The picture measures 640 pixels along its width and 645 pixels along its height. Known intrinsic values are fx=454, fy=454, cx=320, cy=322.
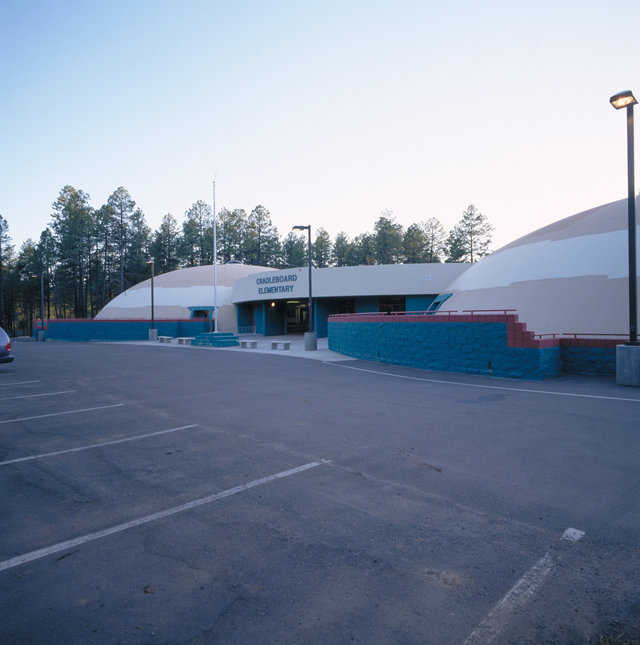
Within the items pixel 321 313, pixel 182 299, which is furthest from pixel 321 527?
pixel 182 299

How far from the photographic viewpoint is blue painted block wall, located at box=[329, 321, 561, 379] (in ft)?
45.2

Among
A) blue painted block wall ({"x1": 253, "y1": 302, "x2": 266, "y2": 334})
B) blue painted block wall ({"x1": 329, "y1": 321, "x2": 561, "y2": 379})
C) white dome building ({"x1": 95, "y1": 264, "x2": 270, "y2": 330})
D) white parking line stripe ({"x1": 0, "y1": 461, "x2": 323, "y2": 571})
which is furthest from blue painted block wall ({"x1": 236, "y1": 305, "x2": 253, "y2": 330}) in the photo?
white parking line stripe ({"x1": 0, "y1": 461, "x2": 323, "y2": 571})

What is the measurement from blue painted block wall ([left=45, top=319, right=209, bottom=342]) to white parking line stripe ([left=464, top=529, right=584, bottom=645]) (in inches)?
1914

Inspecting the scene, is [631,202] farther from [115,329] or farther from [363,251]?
[363,251]

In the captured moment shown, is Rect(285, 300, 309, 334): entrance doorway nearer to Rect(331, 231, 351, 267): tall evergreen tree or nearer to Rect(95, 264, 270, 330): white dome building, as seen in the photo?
Rect(95, 264, 270, 330): white dome building

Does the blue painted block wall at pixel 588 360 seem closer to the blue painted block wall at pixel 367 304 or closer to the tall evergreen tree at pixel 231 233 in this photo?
the blue painted block wall at pixel 367 304

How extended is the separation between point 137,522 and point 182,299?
52468 millimetres

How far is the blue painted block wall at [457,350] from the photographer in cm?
1377

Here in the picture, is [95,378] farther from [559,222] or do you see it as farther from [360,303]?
[360,303]

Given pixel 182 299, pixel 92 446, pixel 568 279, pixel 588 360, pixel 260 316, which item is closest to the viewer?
pixel 92 446

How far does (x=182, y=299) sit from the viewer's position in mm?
54281

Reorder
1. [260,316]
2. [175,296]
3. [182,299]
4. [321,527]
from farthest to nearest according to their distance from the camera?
[175,296], [182,299], [260,316], [321,527]

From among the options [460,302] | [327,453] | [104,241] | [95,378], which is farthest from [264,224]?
[327,453]

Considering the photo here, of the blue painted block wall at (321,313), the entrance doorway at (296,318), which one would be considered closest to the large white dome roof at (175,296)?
the entrance doorway at (296,318)
